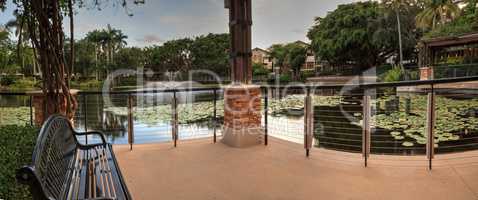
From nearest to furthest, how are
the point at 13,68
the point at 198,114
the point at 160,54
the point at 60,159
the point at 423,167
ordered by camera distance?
the point at 60,159 < the point at 423,167 < the point at 198,114 < the point at 160,54 < the point at 13,68

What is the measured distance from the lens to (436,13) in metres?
18.8

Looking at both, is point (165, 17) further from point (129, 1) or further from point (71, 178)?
point (71, 178)

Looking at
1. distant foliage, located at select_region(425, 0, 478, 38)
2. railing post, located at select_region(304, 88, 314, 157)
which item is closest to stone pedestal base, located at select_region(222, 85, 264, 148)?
railing post, located at select_region(304, 88, 314, 157)

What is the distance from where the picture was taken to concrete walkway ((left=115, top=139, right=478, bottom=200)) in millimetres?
2184

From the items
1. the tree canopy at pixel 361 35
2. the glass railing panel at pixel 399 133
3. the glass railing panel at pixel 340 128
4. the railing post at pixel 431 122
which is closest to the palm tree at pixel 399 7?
the tree canopy at pixel 361 35

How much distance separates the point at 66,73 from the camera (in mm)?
2758

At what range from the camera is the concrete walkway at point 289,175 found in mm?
2184

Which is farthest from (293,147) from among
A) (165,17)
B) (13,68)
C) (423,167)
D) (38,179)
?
(13,68)

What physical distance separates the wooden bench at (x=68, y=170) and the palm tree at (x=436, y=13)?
2142 centimetres

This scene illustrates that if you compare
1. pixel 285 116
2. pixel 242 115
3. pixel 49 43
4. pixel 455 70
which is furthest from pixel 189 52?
pixel 49 43

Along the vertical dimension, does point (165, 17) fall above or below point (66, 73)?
above

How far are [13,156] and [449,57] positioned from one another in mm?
19329

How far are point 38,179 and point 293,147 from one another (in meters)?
2.94

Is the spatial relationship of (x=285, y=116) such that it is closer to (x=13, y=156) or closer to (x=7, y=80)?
(x=13, y=156)
